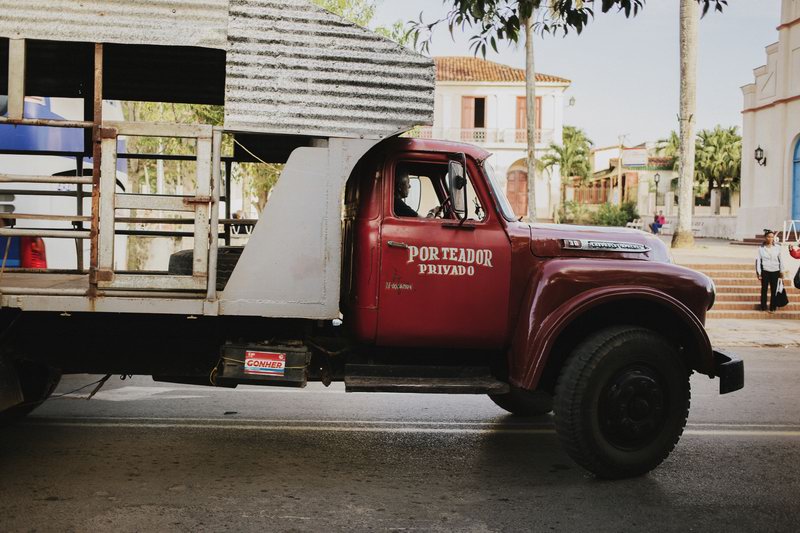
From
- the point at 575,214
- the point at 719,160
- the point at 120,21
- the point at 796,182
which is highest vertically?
the point at 719,160

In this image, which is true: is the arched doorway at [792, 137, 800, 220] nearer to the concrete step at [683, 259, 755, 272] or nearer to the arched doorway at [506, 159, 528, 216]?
the concrete step at [683, 259, 755, 272]

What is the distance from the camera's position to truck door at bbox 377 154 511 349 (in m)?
5.16

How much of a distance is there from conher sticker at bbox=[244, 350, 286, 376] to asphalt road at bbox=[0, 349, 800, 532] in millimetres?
652

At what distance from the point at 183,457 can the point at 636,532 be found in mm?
2945

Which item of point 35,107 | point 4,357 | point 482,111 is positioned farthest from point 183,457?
point 482,111

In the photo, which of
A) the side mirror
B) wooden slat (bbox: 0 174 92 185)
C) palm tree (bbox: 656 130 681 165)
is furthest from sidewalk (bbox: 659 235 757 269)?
palm tree (bbox: 656 130 681 165)

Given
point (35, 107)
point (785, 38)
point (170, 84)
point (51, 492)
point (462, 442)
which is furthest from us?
point (785, 38)

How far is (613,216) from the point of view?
47.5 metres

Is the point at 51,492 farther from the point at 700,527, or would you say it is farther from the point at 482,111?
the point at 482,111

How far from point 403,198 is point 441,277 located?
0.61m

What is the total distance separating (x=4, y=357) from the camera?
488 centimetres

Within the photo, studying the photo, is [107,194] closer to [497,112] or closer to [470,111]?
[470,111]

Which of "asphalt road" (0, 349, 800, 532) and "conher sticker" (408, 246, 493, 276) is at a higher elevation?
"conher sticker" (408, 246, 493, 276)

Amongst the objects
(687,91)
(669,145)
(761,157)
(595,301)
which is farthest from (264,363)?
(669,145)
